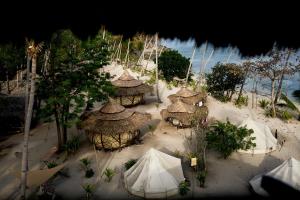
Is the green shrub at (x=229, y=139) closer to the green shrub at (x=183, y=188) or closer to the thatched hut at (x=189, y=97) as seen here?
the green shrub at (x=183, y=188)

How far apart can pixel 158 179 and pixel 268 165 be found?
5950mm

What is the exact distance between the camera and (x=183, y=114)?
1927 centimetres

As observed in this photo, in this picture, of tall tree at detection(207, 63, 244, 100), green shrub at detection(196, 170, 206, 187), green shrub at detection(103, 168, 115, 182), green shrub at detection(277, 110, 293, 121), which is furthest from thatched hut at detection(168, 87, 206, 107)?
green shrub at detection(103, 168, 115, 182)

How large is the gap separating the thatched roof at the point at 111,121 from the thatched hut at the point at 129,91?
21.7ft

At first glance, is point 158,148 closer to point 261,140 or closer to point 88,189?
point 261,140

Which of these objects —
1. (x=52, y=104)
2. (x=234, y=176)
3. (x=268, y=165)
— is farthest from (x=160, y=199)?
(x=52, y=104)

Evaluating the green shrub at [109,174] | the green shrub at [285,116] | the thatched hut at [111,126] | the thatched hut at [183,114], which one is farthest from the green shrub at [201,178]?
the green shrub at [285,116]

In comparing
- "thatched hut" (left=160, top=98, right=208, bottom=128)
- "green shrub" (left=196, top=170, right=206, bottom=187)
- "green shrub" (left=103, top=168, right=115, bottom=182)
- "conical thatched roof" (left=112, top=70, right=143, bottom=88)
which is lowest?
"green shrub" (left=103, top=168, right=115, bottom=182)

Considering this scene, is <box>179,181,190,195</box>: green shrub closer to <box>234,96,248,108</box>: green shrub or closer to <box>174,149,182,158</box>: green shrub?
<box>174,149,182,158</box>: green shrub

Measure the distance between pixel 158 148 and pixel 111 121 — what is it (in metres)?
2.92

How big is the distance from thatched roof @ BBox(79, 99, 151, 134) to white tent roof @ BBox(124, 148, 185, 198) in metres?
3.21

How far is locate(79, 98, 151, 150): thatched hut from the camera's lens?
1595cm

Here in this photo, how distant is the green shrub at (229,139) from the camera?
50.4 feet

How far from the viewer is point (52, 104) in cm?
1530
